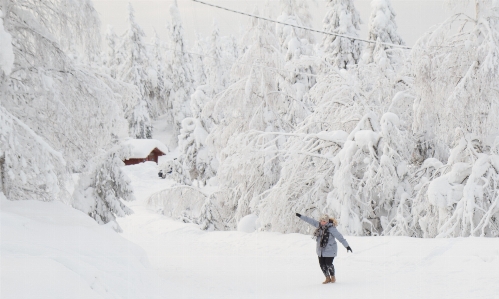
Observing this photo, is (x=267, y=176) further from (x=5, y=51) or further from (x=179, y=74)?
(x=179, y=74)

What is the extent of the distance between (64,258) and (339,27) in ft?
93.9

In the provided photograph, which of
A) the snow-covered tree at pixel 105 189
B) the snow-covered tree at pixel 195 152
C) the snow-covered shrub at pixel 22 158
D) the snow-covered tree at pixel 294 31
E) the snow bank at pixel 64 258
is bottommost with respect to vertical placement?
the snow-covered tree at pixel 195 152

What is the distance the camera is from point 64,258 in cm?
546

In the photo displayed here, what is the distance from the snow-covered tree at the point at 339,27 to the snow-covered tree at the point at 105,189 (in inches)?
813

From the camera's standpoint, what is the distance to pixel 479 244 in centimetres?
→ 953

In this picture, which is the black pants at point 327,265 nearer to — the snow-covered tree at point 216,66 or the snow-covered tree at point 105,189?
the snow-covered tree at point 105,189

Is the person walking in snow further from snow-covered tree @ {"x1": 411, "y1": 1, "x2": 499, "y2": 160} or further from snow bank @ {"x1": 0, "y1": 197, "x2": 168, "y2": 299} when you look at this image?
snow-covered tree @ {"x1": 411, "y1": 1, "x2": 499, "y2": 160}

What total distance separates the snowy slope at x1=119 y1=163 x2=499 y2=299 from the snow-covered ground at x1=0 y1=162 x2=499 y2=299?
2 cm

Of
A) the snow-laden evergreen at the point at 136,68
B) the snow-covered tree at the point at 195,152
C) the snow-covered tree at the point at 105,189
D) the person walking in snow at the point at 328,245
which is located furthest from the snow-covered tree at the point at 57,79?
the snow-laden evergreen at the point at 136,68

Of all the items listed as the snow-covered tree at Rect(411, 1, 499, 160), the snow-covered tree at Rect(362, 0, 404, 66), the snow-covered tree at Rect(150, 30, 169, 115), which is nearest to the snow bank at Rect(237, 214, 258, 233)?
the snow-covered tree at Rect(411, 1, 499, 160)

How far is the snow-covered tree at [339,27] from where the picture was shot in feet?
104

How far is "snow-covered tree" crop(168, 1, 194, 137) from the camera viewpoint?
58375 mm

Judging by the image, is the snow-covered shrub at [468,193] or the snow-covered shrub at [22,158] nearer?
the snow-covered shrub at [22,158]

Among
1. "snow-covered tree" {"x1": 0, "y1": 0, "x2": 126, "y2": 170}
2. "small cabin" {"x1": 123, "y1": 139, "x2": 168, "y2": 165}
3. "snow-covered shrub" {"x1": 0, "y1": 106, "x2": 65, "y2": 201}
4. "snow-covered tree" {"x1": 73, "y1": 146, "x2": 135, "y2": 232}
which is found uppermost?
"snow-covered tree" {"x1": 0, "y1": 0, "x2": 126, "y2": 170}
